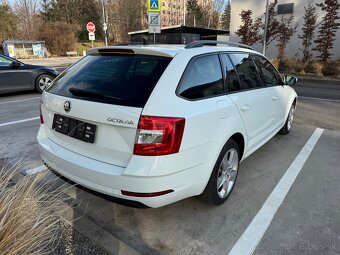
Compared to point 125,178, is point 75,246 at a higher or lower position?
lower

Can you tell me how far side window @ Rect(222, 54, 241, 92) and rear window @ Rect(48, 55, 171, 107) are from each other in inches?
33.6

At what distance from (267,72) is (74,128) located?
300 cm

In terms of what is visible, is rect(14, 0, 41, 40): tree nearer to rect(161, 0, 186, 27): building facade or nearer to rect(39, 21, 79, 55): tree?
rect(39, 21, 79, 55): tree

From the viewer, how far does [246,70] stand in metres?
3.54

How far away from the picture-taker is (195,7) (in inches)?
2751

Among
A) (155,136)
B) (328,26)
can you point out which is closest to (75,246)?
(155,136)

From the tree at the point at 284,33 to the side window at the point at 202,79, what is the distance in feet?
57.8

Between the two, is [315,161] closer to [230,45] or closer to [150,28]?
[230,45]

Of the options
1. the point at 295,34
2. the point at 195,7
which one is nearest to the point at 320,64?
the point at 295,34

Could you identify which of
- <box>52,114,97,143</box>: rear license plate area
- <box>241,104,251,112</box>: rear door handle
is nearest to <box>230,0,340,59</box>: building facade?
<box>241,104,251,112</box>: rear door handle

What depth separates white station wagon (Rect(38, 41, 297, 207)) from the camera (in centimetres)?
220

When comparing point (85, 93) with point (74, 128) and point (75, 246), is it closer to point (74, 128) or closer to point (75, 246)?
point (74, 128)

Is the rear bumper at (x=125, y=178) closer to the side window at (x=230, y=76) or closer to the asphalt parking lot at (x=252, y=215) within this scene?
the asphalt parking lot at (x=252, y=215)

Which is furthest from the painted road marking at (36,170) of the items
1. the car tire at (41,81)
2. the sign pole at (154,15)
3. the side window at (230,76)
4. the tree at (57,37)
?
the tree at (57,37)
